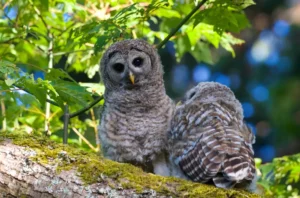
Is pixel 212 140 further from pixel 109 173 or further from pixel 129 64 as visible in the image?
pixel 129 64

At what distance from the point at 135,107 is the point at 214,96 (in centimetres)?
61

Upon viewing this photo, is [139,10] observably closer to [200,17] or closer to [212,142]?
[200,17]

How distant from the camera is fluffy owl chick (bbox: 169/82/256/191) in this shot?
10.3ft

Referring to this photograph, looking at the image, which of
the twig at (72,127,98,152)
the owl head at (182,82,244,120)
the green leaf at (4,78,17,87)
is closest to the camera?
the green leaf at (4,78,17,87)

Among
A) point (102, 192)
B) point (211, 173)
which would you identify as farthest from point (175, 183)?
point (211, 173)

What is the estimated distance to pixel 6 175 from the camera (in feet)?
8.79

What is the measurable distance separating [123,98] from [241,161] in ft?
4.18

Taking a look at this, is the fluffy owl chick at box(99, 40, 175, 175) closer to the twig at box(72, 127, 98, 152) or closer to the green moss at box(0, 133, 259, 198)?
the twig at box(72, 127, 98, 152)

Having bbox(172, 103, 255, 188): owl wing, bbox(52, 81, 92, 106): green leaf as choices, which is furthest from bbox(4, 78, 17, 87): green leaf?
bbox(172, 103, 255, 188): owl wing

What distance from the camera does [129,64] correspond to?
4180 mm

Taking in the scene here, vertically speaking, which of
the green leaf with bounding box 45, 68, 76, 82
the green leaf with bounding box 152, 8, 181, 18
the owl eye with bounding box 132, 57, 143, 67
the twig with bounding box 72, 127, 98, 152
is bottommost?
the twig with bounding box 72, 127, 98, 152

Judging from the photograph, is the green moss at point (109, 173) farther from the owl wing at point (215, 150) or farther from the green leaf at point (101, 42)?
the green leaf at point (101, 42)

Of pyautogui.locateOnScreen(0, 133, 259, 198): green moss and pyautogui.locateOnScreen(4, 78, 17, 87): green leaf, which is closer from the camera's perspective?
pyautogui.locateOnScreen(0, 133, 259, 198): green moss

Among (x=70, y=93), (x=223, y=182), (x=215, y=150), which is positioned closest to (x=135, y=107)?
(x=70, y=93)
